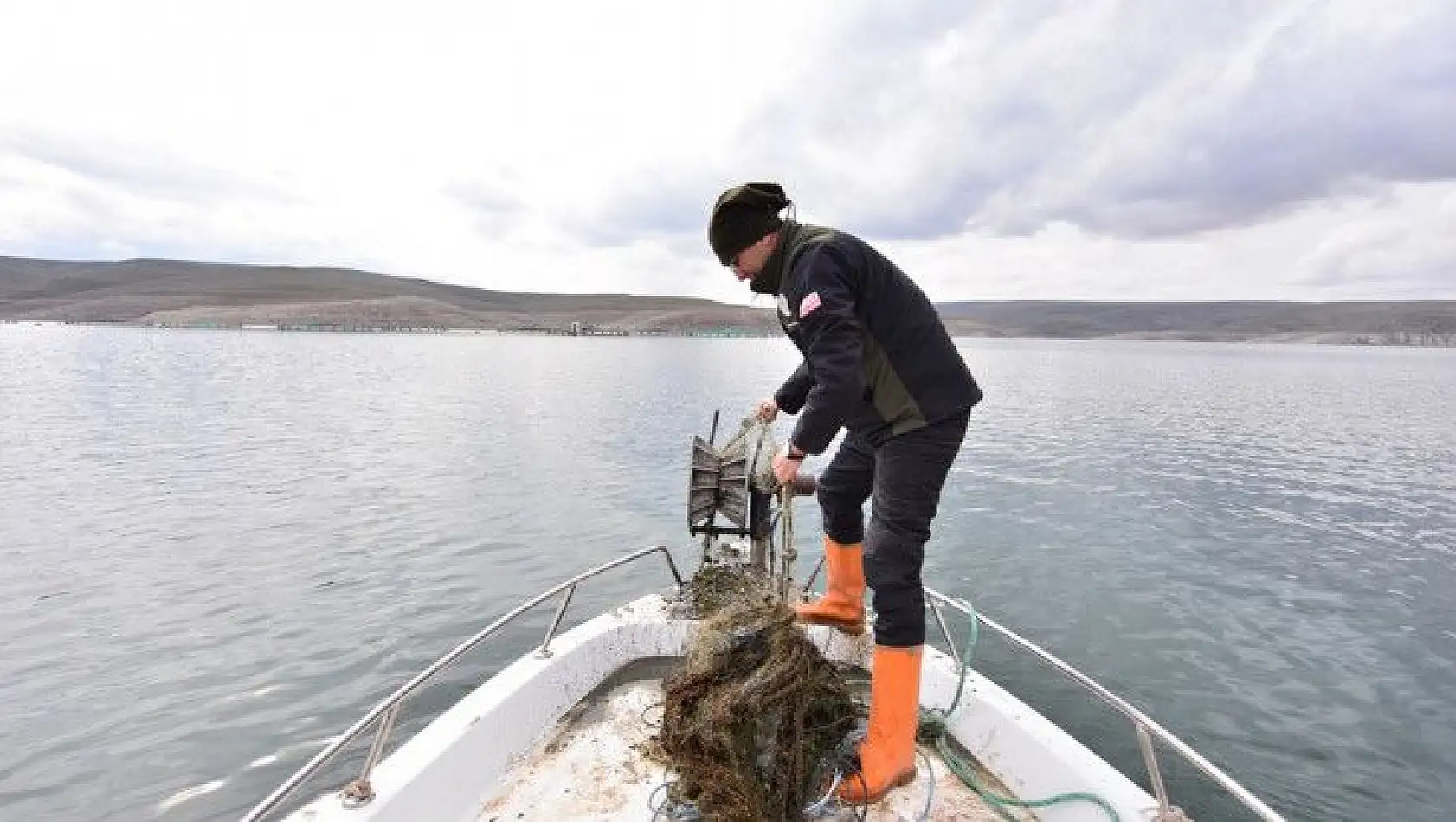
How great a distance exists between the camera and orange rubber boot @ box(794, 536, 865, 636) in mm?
4730

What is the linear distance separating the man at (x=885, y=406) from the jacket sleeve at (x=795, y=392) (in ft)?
3.73

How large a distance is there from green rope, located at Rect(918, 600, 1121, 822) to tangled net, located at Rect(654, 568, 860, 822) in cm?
67

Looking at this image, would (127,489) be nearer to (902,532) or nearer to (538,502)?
(538,502)

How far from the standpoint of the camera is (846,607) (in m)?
4.91

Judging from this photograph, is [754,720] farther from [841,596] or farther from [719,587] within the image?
[719,587]

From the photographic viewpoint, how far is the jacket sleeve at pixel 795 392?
4.93 metres

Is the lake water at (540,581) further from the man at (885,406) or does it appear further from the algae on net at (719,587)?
the man at (885,406)

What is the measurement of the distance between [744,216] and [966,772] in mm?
3202

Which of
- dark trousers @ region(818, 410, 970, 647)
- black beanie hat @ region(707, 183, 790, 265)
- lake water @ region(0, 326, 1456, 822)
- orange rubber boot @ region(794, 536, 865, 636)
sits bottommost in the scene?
lake water @ region(0, 326, 1456, 822)

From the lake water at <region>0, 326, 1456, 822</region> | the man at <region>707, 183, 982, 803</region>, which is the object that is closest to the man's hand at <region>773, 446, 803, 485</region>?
the man at <region>707, 183, 982, 803</region>

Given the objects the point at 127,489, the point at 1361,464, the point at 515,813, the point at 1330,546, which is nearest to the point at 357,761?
the point at 515,813

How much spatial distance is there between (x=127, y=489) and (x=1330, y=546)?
79.1 feet

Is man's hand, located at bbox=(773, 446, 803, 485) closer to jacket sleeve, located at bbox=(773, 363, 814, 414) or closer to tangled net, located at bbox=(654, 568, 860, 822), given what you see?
tangled net, located at bbox=(654, 568, 860, 822)

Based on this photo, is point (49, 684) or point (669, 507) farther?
point (669, 507)
